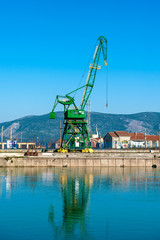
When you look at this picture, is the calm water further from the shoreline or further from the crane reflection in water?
the shoreline

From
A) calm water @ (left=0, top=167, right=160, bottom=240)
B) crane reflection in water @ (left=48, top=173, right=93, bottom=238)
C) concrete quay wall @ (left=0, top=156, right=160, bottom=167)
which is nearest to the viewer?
calm water @ (left=0, top=167, right=160, bottom=240)

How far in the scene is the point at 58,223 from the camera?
34.1 metres

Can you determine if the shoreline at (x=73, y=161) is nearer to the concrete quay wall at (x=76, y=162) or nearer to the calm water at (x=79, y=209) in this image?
the concrete quay wall at (x=76, y=162)

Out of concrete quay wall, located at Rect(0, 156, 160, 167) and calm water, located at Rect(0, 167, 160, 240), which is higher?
concrete quay wall, located at Rect(0, 156, 160, 167)

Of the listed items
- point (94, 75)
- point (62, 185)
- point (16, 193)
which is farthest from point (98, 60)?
point (16, 193)

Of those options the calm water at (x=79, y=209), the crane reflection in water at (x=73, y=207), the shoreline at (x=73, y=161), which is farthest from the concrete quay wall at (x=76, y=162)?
the calm water at (x=79, y=209)

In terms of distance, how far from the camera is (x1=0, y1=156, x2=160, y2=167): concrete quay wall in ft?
310

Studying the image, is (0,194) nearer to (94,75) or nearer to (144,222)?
(144,222)

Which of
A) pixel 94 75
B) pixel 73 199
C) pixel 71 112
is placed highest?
pixel 94 75

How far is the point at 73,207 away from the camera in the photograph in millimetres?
42281

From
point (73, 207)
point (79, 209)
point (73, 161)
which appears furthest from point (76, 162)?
point (79, 209)

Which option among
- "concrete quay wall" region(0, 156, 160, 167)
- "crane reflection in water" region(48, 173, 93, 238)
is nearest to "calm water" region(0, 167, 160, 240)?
"crane reflection in water" region(48, 173, 93, 238)

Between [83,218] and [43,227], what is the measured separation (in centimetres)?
530

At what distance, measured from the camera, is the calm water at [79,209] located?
3095cm
